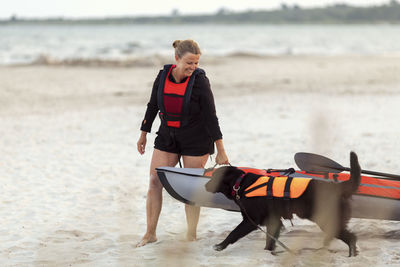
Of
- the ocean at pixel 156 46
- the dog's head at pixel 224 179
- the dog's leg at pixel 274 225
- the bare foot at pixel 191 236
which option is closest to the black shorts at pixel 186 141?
the dog's head at pixel 224 179

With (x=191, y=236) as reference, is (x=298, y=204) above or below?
above

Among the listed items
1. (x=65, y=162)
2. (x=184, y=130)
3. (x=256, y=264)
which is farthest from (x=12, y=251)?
(x=65, y=162)

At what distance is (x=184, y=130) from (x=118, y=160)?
3683 mm

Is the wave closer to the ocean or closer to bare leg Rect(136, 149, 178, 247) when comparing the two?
the ocean

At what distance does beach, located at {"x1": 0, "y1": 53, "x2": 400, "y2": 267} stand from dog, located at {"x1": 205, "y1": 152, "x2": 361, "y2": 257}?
199mm

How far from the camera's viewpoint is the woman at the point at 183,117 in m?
4.16

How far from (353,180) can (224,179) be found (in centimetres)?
92

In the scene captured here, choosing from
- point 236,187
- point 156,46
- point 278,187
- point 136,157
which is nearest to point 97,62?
point 136,157

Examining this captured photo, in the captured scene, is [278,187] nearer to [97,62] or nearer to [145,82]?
[145,82]

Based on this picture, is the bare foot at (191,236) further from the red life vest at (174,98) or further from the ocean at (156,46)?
the ocean at (156,46)

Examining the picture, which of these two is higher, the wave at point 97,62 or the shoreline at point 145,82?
the wave at point 97,62

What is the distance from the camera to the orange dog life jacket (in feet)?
12.4

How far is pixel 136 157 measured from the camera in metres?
7.99

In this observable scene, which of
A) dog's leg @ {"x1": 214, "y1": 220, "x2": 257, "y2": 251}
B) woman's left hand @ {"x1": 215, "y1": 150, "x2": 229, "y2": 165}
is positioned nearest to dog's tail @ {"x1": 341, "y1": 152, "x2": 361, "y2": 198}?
dog's leg @ {"x1": 214, "y1": 220, "x2": 257, "y2": 251}
